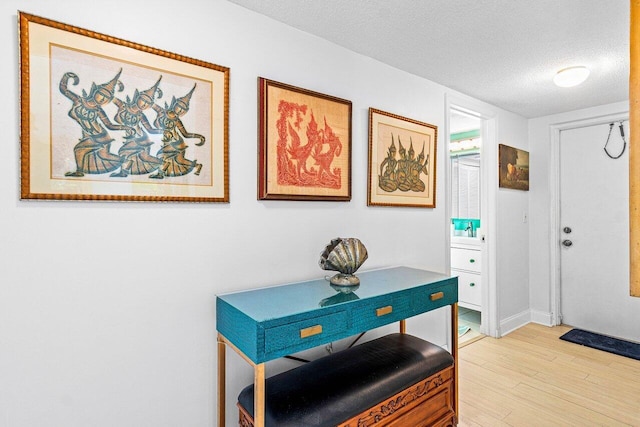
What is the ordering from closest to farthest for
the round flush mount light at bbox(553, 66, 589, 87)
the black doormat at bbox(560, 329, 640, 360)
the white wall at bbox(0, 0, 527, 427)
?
1. the white wall at bbox(0, 0, 527, 427)
2. the round flush mount light at bbox(553, 66, 589, 87)
3. the black doormat at bbox(560, 329, 640, 360)

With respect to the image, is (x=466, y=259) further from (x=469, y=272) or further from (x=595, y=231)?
(x=595, y=231)

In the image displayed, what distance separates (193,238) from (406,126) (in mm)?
1709

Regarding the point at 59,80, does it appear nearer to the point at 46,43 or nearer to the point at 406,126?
the point at 46,43

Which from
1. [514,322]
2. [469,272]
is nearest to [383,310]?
[469,272]

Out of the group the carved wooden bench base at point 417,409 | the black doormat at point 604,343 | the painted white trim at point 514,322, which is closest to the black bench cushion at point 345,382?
the carved wooden bench base at point 417,409

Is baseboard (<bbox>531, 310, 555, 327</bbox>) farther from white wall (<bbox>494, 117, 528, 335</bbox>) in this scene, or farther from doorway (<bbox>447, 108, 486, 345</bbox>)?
doorway (<bbox>447, 108, 486, 345</bbox>)

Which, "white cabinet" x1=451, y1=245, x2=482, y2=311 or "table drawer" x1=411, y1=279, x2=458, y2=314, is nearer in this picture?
"table drawer" x1=411, y1=279, x2=458, y2=314

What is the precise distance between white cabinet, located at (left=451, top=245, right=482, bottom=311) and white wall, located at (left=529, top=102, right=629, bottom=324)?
2.18 feet

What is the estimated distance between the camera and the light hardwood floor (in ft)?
7.13

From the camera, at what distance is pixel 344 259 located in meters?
1.83

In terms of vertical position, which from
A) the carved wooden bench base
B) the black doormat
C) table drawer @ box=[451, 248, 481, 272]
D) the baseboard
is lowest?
the black doormat

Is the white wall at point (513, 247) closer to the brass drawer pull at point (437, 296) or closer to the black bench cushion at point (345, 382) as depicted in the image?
the brass drawer pull at point (437, 296)

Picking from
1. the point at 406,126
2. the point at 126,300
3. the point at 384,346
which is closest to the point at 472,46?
the point at 406,126

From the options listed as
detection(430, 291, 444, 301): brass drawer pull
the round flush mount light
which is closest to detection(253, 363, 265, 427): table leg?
detection(430, 291, 444, 301): brass drawer pull
